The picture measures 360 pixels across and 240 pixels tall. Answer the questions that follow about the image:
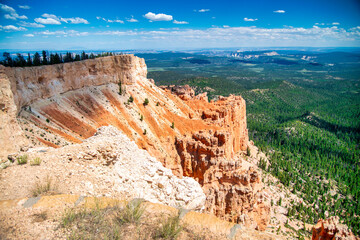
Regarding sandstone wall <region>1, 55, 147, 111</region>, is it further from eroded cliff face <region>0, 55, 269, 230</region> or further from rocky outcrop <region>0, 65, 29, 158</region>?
rocky outcrop <region>0, 65, 29, 158</region>

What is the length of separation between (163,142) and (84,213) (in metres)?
27.2

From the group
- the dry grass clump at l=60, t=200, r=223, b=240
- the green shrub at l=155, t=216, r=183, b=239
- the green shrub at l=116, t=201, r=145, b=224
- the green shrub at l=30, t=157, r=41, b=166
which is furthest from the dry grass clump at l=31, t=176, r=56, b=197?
the green shrub at l=155, t=216, r=183, b=239

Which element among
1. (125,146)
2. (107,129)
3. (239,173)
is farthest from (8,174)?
(239,173)

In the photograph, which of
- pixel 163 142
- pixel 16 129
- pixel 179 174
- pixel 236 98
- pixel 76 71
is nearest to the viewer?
pixel 16 129

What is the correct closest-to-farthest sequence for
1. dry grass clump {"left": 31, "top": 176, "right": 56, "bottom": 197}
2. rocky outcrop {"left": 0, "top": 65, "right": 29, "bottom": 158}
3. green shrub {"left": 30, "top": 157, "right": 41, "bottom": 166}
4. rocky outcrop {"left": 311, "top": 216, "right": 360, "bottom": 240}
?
dry grass clump {"left": 31, "top": 176, "right": 56, "bottom": 197}, green shrub {"left": 30, "top": 157, "right": 41, "bottom": 166}, rocky outcrop {"left": 0, "top": 65, "right": 29, "bottom": 158}, rocky outcrop {"left": 311, "top": 216, "right": 360, "bottom": 240}

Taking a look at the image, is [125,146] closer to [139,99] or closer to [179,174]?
[179,174]

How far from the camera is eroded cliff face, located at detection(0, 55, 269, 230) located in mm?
27234

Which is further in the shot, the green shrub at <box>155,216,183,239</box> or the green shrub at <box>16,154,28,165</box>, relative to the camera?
the green shrub at <box>16,154,28,165</box>

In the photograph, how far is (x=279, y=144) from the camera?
76.6m

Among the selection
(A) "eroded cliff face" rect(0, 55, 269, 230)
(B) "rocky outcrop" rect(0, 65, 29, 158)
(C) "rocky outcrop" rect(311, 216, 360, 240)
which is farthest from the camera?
(A) "eroded cliff face" rect(0, 55, 269, 230)

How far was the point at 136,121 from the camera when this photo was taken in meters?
38.3

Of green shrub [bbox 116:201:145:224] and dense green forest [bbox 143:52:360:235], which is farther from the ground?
green shrub [bbox 116:201:145:224]

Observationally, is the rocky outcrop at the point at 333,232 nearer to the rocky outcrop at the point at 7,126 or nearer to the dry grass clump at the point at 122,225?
the dry grass clump at the point at 122,225

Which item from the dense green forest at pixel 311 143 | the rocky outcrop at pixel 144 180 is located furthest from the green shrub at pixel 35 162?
the dense green forest at pixel 311 143
